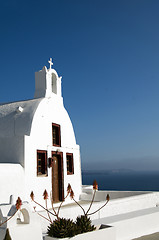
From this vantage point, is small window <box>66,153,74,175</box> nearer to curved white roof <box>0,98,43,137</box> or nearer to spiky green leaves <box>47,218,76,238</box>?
curved white roof <box>0,98,43,137</box>

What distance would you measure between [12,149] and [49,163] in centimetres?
202

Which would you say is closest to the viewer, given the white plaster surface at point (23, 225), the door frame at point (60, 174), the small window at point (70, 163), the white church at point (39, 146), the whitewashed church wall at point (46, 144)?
the white plaster surface at point (23, 225)

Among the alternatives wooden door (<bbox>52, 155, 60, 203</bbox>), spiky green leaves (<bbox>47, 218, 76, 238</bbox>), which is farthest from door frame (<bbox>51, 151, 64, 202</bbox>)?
spiky green leaves (<bbox>47, 218, 76, 238</bbox>)

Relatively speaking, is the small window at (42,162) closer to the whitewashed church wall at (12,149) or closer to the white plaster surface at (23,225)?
the whitewashed church wall at (12,149)

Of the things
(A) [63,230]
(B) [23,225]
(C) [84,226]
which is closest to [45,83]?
(B) [23,225]

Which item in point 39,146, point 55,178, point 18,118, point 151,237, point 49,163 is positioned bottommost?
point 151,237

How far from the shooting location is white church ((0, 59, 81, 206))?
407 inches

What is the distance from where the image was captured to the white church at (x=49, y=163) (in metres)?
7.85

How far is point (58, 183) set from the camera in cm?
1311

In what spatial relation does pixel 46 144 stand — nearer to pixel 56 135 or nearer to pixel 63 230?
pixel 56 135

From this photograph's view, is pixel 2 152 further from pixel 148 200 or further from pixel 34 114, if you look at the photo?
pixel 148 200

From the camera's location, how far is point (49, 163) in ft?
40.1

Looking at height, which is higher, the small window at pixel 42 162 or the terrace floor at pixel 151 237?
the small window at pixel 42 162

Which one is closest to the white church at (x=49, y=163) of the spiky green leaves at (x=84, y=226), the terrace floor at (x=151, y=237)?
the terrace floor at (x=151, y=237)
